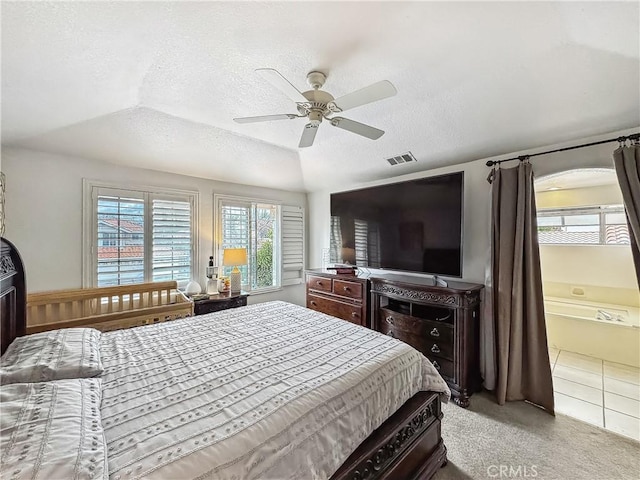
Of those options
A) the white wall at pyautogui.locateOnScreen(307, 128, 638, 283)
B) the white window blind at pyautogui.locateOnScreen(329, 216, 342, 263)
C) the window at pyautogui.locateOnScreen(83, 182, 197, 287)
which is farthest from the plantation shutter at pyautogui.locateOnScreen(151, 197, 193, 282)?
the white wall at pyautogui.locateOnScreen(307, 128, 638, 283)

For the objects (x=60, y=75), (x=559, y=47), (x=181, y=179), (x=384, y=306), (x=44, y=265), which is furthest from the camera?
(x=181, y=179)

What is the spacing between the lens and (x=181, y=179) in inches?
144

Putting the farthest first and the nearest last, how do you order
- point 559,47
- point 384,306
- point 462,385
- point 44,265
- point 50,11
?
point 384,306 < point 44,265 < point 462,385 < point 559,47 < point 50,11

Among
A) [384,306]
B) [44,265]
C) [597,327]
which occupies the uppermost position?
[44,265]

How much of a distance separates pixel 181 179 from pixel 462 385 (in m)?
4.08

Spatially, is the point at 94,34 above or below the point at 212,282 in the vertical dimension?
above

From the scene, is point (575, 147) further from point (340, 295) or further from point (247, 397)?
point (247, 397)

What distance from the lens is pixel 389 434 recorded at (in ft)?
4.58

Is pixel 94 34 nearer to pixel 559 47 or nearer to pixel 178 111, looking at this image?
pixel 178 111

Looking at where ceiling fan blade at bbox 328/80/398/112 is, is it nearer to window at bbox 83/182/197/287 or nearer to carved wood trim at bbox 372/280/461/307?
carved wood trim at bbox 372/280/461/307

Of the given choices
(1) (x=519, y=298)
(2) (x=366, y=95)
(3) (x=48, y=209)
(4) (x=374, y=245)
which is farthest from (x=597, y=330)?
(3) (x=48, y=209)

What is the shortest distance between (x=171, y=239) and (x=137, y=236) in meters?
0.38

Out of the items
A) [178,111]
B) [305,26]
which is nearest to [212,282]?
[178,111]

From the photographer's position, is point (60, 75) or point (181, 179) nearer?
point (60, 75)
